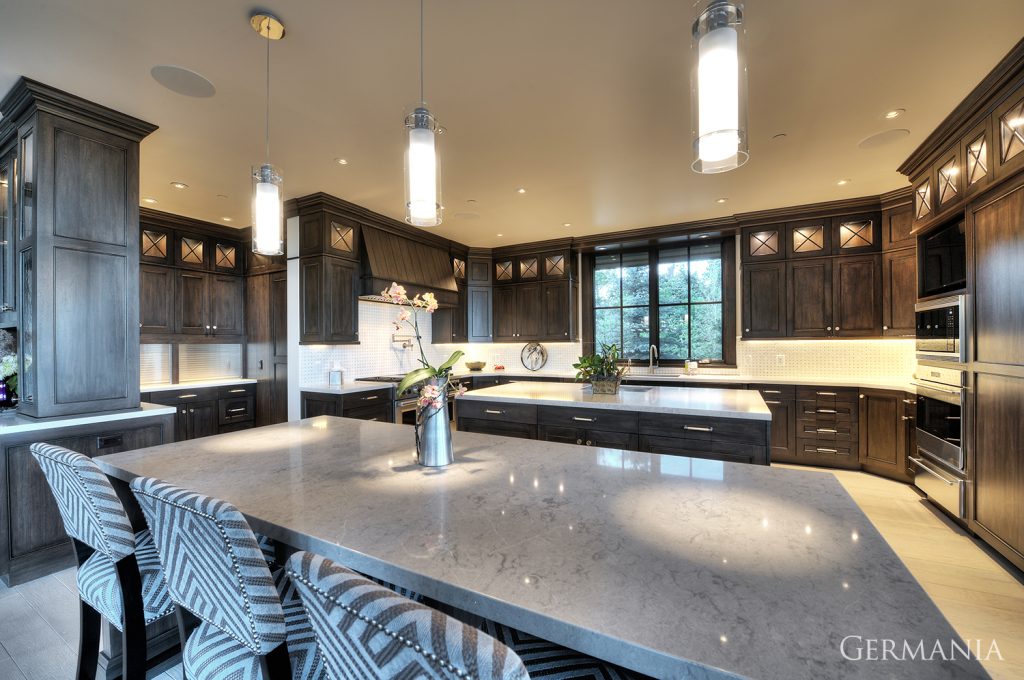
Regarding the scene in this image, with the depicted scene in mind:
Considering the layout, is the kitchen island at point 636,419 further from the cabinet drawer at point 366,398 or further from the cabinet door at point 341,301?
the cabinet door at point 341,301

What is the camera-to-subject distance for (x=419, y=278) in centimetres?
527

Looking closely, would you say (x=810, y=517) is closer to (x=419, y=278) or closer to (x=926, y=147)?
(x=926, y=147)

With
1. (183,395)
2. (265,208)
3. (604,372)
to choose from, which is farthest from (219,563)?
(183,395)

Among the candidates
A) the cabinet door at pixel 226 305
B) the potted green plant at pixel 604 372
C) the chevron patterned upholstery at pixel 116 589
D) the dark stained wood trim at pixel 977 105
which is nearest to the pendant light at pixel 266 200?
the chevron patterned upholstery at pixel 116 589

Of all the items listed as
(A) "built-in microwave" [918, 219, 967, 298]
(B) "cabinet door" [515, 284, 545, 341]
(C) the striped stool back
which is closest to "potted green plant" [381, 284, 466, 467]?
(C) the striped stool back

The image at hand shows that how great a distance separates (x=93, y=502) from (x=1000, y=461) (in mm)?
4249

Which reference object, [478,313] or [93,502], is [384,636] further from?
[478,313]

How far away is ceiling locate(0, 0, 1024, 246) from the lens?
1913 mm

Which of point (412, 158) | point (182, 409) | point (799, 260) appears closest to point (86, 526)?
point (412, 158)

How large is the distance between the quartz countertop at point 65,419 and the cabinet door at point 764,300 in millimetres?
5623

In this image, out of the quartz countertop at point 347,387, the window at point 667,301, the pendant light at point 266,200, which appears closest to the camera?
the pendant light at point 266,200

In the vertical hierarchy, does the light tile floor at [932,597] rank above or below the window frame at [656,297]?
below

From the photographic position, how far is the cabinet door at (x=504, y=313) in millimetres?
6527

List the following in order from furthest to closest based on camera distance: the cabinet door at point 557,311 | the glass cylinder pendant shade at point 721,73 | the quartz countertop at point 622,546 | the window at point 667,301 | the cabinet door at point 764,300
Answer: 1. the cabinet door at point 557,311
2. the window at point 667,301
3. the cabinet door at point 764,300
4. the glass cylinder pendant shade at point 721,73
5. the quartz countertop at point 622,546
